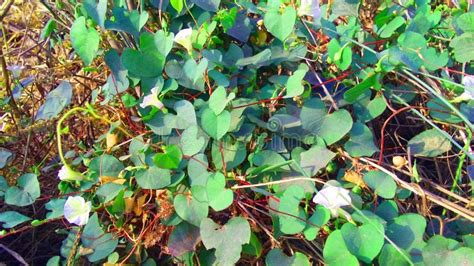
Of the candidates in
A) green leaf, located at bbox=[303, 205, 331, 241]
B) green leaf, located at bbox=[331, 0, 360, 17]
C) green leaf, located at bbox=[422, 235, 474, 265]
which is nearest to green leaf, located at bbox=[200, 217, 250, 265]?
green leaf, located at bbox=[303, 205, 331, 241]

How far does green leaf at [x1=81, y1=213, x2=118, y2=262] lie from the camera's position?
1.13 m

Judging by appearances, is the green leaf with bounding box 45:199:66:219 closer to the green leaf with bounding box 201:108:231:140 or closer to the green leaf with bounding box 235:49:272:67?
the green leaf with bounding box 201:108:231:140

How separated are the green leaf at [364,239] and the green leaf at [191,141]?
32cm

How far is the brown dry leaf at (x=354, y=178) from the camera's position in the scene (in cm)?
107

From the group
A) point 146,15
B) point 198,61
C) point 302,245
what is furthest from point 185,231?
point 146,15

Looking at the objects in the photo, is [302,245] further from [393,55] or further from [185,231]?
[393,55]

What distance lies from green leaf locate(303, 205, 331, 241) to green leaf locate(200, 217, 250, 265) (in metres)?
0.11

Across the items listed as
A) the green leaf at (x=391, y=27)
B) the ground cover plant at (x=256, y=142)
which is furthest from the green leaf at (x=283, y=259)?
the green leaf at (x=391, y=27)

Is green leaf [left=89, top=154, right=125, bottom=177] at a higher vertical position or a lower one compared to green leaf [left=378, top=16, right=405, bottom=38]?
lower

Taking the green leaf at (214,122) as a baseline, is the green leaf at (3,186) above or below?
below

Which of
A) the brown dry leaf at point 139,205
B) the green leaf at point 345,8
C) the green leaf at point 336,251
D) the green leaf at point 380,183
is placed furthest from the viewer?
the green leaf at point 345,8

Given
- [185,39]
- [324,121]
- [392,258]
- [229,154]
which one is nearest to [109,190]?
[229,154]

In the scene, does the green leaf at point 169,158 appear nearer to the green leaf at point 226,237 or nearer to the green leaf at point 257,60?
the green leaf at point 226,237

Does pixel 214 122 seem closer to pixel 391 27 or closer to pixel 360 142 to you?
pixel 360 142
